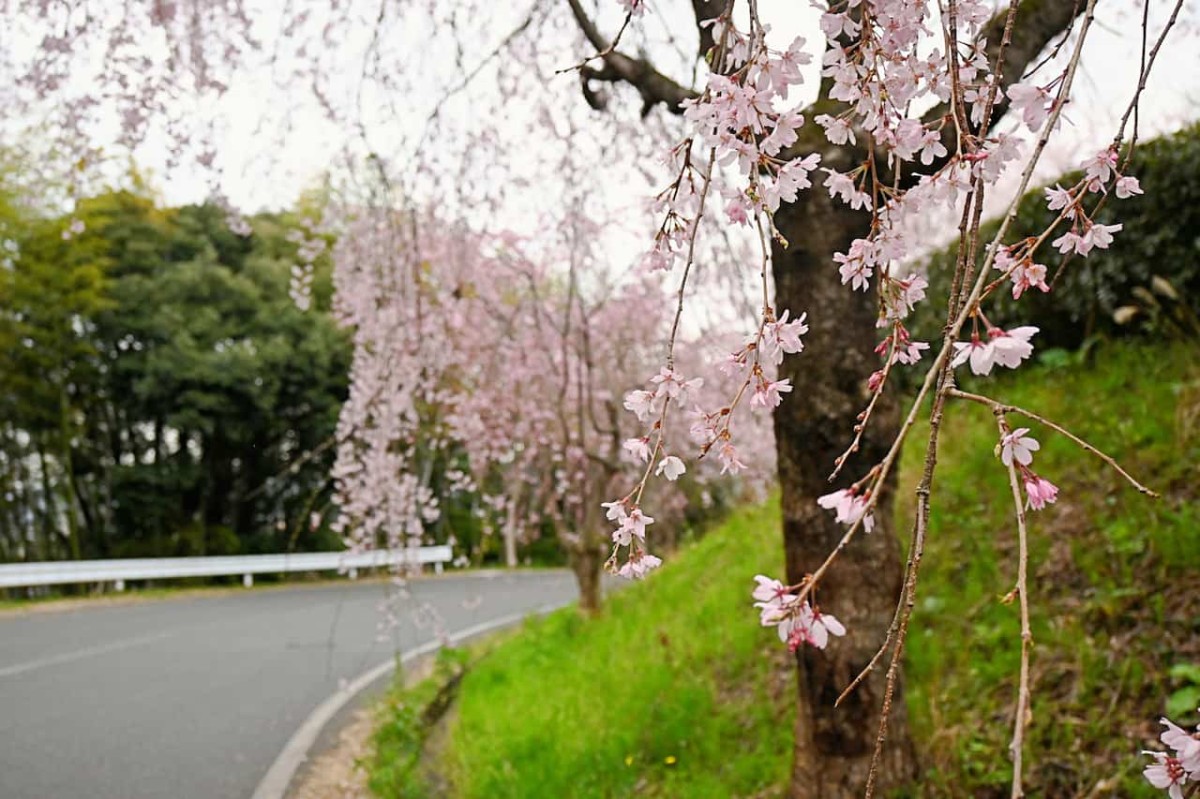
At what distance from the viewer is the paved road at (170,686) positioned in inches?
165

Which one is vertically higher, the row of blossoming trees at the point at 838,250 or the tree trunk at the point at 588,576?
the row of blossoming trees at the point at 838,250

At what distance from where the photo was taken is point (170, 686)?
6035 millimetres

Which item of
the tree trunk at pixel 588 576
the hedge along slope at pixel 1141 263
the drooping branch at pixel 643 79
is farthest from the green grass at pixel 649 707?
the drooping branch at pixel 643 79

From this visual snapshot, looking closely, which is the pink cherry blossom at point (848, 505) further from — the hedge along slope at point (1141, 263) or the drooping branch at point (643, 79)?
the hedge along slope at point (1141, 263)

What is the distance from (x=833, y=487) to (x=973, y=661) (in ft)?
4.34

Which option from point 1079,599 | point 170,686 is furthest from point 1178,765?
point 170,686

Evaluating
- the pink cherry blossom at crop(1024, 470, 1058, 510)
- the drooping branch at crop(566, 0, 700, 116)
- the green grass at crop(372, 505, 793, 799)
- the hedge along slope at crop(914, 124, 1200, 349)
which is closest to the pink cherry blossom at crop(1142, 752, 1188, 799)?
the pink cherry blossom at crop(1024, 470, 1058, 510)

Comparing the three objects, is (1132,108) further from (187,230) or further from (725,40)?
(187,230)

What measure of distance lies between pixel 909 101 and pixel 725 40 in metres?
0.27

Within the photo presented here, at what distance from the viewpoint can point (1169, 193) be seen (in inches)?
194

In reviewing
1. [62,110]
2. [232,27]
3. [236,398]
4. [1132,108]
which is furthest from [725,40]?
[236,398]

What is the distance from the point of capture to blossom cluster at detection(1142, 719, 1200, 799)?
Result: 91 centimetres

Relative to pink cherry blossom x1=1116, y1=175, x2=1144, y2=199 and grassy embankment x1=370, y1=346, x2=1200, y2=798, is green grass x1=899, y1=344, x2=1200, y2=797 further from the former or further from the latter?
pink cherry blossom x1=1116, y1=175, x2=1144, y2=199

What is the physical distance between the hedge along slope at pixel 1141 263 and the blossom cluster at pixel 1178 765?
397 centimetres
